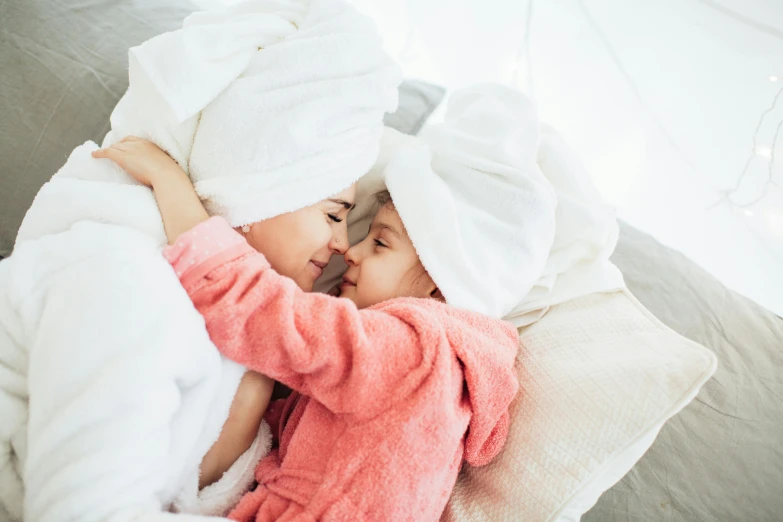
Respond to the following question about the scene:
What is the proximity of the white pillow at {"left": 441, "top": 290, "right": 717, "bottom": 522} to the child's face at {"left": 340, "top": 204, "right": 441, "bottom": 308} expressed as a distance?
0.25 m

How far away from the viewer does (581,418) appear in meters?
0.72

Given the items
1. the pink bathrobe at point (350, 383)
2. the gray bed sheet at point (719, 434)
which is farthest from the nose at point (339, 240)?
the gray bed sheet at point (719, 434)

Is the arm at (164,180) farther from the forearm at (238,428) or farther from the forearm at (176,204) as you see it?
the forearm at (238,428)

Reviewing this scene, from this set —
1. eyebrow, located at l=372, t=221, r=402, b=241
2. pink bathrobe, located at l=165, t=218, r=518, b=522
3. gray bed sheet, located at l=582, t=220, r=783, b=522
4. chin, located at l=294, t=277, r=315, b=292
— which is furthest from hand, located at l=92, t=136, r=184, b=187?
gray bed sheet, located at l=582, t=220, r=783, b=522

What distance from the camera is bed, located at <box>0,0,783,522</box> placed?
871 mm

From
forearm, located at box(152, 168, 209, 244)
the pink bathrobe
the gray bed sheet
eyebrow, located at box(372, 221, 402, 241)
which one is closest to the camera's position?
the pink bathrobe

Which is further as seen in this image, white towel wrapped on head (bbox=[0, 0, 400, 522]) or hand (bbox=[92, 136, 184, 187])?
hand (bbox=[92, 136, 184, 187])

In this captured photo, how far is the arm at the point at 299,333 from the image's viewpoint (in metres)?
0.65

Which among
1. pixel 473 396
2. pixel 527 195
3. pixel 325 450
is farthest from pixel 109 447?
pixel 527 195

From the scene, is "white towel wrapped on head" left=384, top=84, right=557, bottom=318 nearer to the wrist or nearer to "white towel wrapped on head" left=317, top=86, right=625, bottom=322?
"white towel wrapped on head" left=317, top=86, right=625, bottom=322

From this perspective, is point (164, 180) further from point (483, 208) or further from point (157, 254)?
point (483, 208)

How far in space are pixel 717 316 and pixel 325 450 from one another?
2.98 ft

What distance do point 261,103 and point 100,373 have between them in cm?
47

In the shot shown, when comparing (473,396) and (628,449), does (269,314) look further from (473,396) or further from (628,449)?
(628,449)
